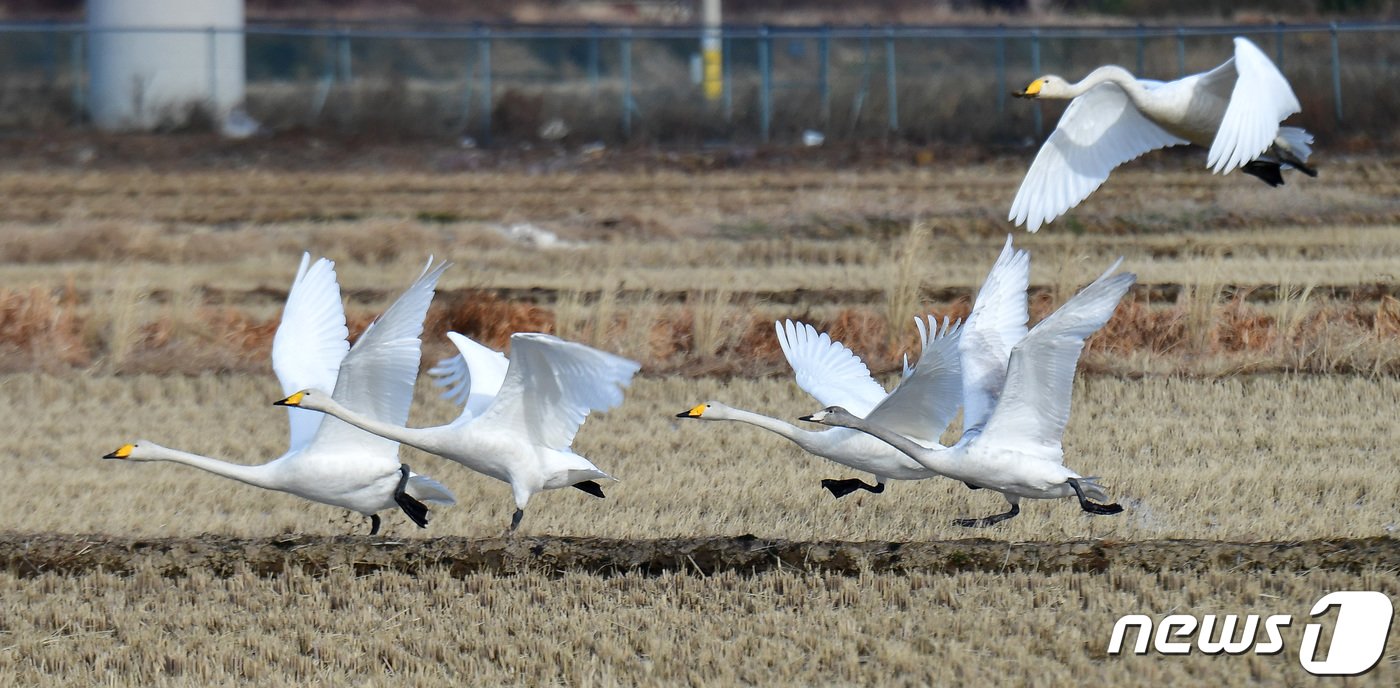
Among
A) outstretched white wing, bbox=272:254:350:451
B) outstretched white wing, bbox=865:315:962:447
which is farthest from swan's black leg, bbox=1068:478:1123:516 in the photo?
outstretched white wing, bbox=272:254:350:451

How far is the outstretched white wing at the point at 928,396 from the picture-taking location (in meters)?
9.12

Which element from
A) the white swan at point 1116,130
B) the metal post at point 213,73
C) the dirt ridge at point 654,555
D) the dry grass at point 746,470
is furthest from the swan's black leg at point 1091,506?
the metal post at point 213,73

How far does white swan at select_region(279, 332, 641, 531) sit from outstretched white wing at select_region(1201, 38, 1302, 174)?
2.91m

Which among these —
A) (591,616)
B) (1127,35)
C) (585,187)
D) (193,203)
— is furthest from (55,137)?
(591,616)

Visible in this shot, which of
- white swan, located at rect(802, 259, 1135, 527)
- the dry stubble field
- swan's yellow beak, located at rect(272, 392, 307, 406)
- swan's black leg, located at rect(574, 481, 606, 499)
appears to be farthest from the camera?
swan's black leg, located at rect(574, 481, 606, 499)

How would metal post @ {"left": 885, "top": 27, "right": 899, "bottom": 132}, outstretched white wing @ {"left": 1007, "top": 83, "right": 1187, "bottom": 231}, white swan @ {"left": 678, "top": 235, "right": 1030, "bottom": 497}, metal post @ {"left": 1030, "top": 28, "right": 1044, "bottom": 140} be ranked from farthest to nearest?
1. metal post @ {"left": 885, "top": 27, "right": 899, "bottom": 132}
2. metal post @ {"left": 1030, "top": 28, "right": 1044, "bottom": 140}
3. outstretched white wing @ {"left": 1007, "top": 83, "right": 1187, "bottom": 231}
4. white swan @ {"left": 678, "top": 235, "right": 1030, "bottom": 497}

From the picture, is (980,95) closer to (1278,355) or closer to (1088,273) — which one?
(1088,273)

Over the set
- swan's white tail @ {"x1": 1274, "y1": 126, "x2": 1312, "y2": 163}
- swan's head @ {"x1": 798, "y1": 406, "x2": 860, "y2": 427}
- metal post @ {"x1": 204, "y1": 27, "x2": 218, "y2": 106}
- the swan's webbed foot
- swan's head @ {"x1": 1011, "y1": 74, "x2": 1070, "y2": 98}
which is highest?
swan's head @ {"x1": 1011, "y1": 74, "x2": 1070, "y2": 98}

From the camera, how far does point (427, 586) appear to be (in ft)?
26.7

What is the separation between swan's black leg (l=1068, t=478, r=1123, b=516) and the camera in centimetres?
859

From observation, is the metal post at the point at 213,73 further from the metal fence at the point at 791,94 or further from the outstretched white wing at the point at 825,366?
the outstretched white wing at the point at 825,366

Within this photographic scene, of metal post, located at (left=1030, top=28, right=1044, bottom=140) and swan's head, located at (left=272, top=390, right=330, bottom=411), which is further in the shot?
metal post, located at (left=1030, top=28, right=1044, bottom=140)

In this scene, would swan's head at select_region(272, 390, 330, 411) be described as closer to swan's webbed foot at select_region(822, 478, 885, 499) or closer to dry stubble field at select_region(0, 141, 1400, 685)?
dry stubble field at select_region(0, 141, 1400, 685)

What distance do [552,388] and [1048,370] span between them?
2.30 meters
